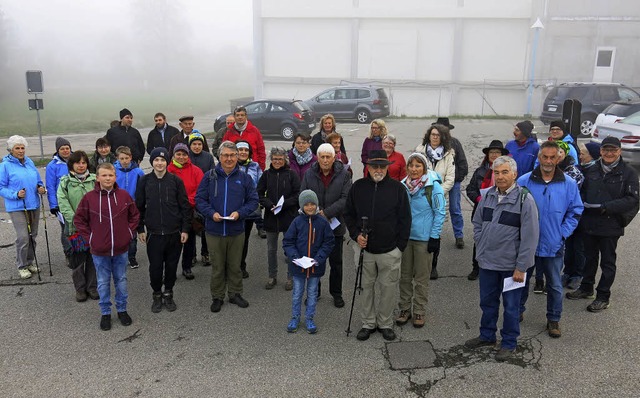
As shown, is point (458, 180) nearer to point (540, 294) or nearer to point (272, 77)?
point (540, 294)

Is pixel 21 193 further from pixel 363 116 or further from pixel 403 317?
pixel 363 116

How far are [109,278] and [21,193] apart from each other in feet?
6.32

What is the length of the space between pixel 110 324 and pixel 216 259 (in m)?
1.27

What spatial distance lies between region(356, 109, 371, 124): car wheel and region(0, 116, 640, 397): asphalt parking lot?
17539mm

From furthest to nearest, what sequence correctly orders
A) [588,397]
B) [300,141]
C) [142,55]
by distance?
1. [142,55]
2. [300,141]
3. [588,397]

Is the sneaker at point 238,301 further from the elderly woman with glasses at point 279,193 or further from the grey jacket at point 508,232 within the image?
the grey jacket at point 508,232

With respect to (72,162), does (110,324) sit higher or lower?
lower

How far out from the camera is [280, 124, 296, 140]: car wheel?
63.1ft

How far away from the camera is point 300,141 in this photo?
6.66 m

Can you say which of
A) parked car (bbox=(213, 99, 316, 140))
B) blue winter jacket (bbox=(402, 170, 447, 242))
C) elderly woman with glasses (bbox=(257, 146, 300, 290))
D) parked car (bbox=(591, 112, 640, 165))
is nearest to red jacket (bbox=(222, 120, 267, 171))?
elderly woman with glasses (bbox=(257, 146, 300, 290))

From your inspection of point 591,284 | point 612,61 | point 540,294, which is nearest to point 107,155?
point 540,294

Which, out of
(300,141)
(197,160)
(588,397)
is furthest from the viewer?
(197,160)

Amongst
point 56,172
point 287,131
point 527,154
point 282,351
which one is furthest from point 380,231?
point 287,131

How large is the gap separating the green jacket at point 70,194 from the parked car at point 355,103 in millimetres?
18265
